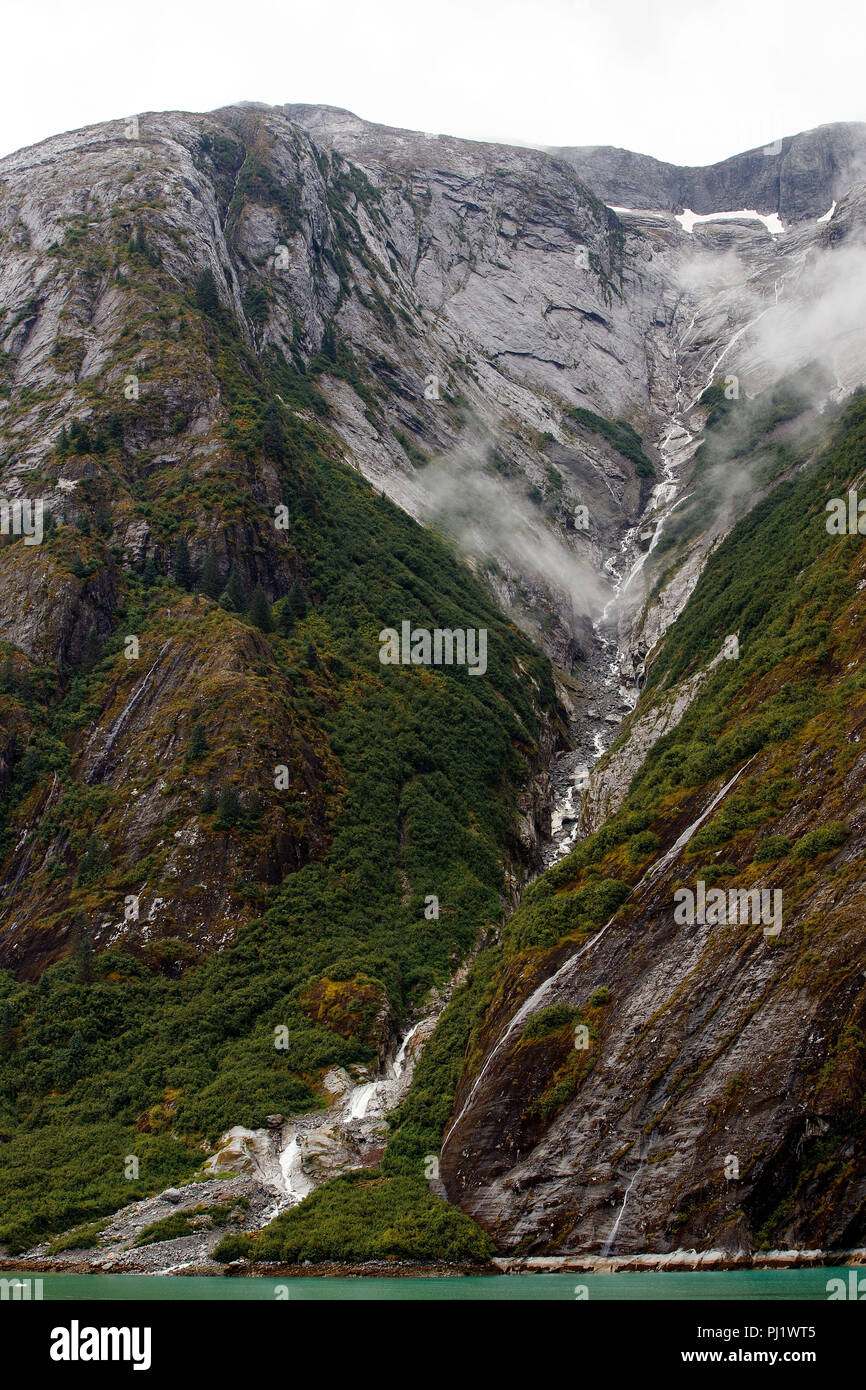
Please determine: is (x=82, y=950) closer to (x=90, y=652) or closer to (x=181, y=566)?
(x=90, y=652)

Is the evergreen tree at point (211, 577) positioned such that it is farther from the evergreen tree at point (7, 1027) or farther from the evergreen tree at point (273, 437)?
the evergreen tree at point (7, 1027)

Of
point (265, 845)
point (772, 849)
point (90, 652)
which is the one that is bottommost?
point (772, 849)

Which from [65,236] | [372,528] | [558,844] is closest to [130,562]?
[372,528]

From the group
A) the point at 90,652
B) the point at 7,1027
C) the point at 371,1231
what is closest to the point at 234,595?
the point at 90,652
